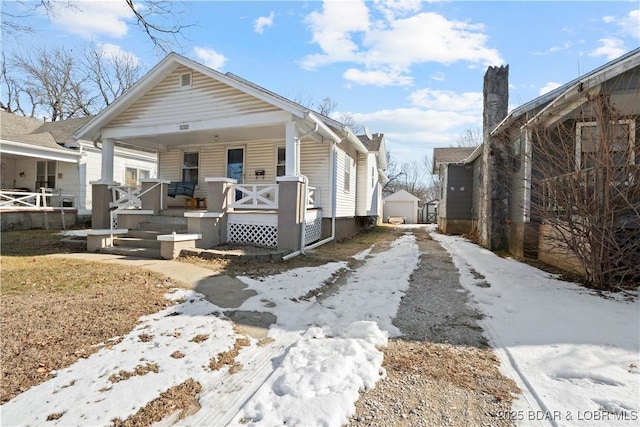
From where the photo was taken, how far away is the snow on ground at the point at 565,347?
2.24 meters

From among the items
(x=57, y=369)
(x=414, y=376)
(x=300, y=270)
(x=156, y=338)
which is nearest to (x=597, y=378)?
(x=414, y=376)

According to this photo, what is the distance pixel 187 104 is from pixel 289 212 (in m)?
4.55

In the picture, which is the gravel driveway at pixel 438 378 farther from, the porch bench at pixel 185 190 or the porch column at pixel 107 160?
the porch column at pixel 107 160

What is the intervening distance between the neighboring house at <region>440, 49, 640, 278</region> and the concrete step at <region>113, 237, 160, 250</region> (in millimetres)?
8330

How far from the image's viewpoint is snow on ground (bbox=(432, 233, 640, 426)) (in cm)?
224

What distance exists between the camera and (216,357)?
9.59 feet

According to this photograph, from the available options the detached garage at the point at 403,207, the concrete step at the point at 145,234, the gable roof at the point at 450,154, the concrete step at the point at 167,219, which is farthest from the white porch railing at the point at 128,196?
the detached garage at the point at 403,207

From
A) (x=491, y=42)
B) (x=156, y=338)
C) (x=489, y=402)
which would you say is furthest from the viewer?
(x=491, y=42)

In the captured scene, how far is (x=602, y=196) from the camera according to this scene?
4977mm

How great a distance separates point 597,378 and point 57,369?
4.29 metres

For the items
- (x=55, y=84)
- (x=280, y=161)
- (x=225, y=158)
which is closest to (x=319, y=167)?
(x=280, y=161)

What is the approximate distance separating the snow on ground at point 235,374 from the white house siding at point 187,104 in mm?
5900

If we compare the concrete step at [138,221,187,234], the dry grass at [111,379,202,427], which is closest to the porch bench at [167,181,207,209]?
the concrete step at [138,221,187,234]

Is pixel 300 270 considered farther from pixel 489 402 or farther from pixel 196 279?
pixel 489 402
